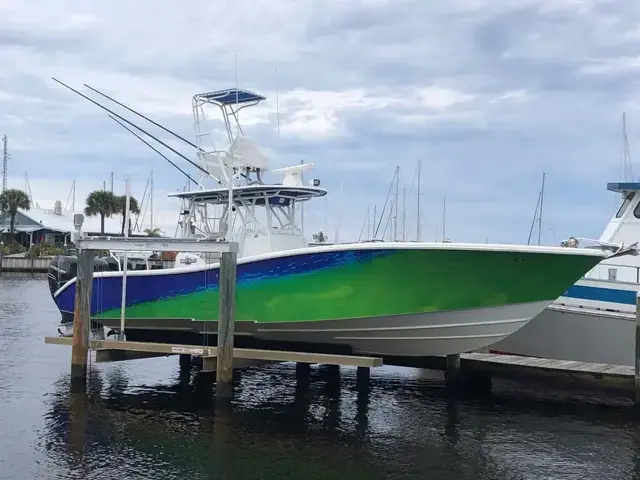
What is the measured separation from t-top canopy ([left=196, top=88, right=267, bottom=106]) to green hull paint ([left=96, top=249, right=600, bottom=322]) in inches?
160

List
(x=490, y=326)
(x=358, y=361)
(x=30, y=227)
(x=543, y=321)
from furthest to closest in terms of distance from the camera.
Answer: (x=30, y=227) → (x=543, y=321) → (x=490, y=326) → (x=358, y=361)

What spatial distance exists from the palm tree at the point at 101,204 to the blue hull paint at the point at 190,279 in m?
56.5

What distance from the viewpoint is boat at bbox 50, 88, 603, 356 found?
12.1 metres

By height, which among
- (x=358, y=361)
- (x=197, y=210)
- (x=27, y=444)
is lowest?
(x=27, y=444)

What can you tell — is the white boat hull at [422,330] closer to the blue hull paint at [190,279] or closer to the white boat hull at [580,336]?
the blue hull paint at [190,279]

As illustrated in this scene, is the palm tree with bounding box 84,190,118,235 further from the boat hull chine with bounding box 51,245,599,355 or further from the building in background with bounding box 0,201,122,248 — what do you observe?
the boat hull chine with bounding box 51,245,599,355

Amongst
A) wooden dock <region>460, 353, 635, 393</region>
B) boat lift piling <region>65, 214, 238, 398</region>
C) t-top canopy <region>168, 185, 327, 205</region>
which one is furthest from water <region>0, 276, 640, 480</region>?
t-top canopy <region>168, 185, 327, 205</region>

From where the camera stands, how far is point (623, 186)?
55.6 ft

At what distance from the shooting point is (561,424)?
12383mm

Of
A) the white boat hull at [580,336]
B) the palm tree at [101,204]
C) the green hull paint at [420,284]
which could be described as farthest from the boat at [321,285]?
the palm tree at [101,204]

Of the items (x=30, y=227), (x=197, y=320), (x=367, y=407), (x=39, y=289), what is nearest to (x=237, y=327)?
(x=197, y=320)

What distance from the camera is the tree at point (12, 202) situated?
69875mm

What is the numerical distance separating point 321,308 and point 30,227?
66443mm

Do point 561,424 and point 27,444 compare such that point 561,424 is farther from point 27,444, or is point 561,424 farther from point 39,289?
point 39,289
